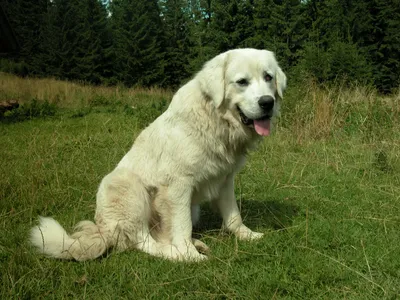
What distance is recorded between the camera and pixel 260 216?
3779mm

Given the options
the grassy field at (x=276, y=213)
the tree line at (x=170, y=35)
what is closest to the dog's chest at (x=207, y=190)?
the grassy field at (x=276, y=213)

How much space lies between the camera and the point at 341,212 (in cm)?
364

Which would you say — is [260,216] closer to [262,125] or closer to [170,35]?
[262,125]

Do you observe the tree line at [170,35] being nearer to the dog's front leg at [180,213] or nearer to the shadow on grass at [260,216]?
the shadow on grass at [260,216]

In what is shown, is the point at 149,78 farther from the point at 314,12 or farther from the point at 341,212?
the point at 341,212

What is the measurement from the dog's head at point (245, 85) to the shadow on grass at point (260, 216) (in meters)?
1.05

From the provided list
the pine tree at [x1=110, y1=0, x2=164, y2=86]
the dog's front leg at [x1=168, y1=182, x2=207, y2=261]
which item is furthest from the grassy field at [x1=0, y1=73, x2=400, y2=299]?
the pine tree at [x1=110, y1=0, x2=164, y2=86]

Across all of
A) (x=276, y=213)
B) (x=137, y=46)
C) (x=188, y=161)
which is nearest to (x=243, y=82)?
(x=188, y=161)

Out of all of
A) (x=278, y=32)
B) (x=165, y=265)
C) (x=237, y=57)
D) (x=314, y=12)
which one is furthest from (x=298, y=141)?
(x=314, y=12)

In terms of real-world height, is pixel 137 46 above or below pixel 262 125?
below

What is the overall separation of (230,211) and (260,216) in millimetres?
520

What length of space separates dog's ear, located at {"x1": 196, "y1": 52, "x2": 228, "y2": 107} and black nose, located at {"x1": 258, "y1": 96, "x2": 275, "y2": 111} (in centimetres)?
32

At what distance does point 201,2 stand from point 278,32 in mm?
8756

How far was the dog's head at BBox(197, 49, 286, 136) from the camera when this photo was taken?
2.84 metres
